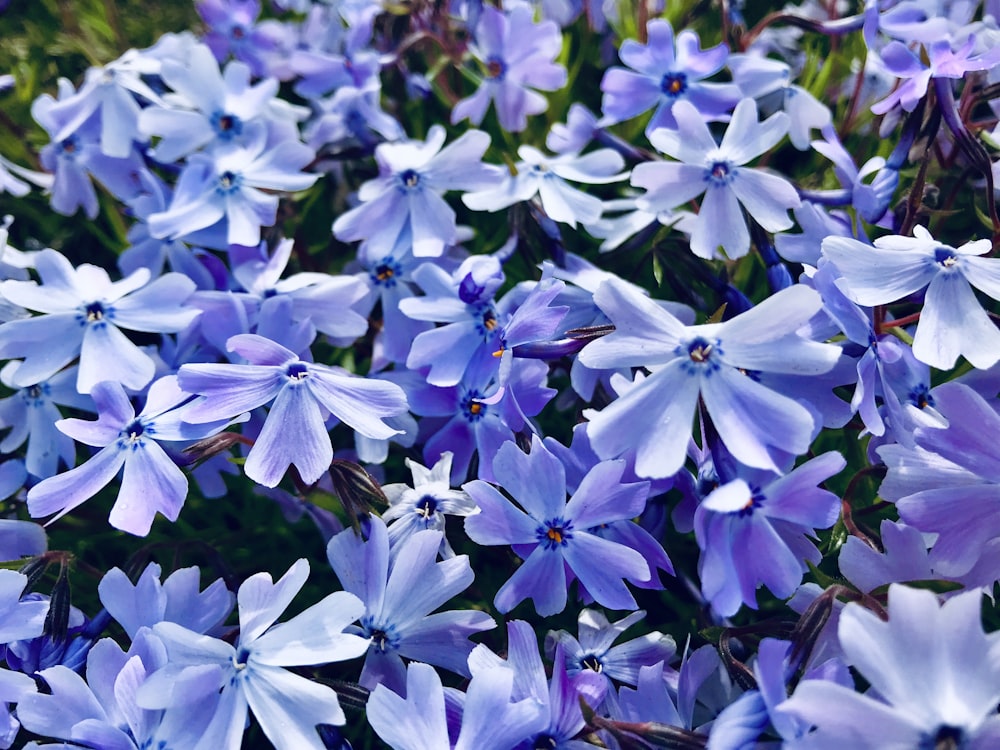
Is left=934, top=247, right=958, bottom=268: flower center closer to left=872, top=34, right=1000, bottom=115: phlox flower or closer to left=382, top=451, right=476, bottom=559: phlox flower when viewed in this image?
left=872, top=34, right=1000, bottom=115: phlox flower

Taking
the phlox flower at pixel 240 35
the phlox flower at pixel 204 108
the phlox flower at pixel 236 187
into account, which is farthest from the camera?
the phlox flower at pixel 240 35

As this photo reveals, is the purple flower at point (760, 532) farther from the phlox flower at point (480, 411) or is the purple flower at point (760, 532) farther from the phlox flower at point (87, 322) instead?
the phlox flower at point (87, 322)

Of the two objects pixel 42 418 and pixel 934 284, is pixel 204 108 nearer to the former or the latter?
pixel 42 418

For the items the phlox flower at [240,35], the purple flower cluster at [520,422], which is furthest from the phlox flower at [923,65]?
the phlox flower at [240,35]

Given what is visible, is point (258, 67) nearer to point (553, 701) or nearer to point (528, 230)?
point (528, 230)

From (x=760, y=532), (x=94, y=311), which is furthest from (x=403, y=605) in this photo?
(x=94, y=311)

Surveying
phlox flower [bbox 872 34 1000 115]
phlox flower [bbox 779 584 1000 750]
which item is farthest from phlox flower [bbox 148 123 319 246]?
phlox flower [bbox 779 584 1000 750]
